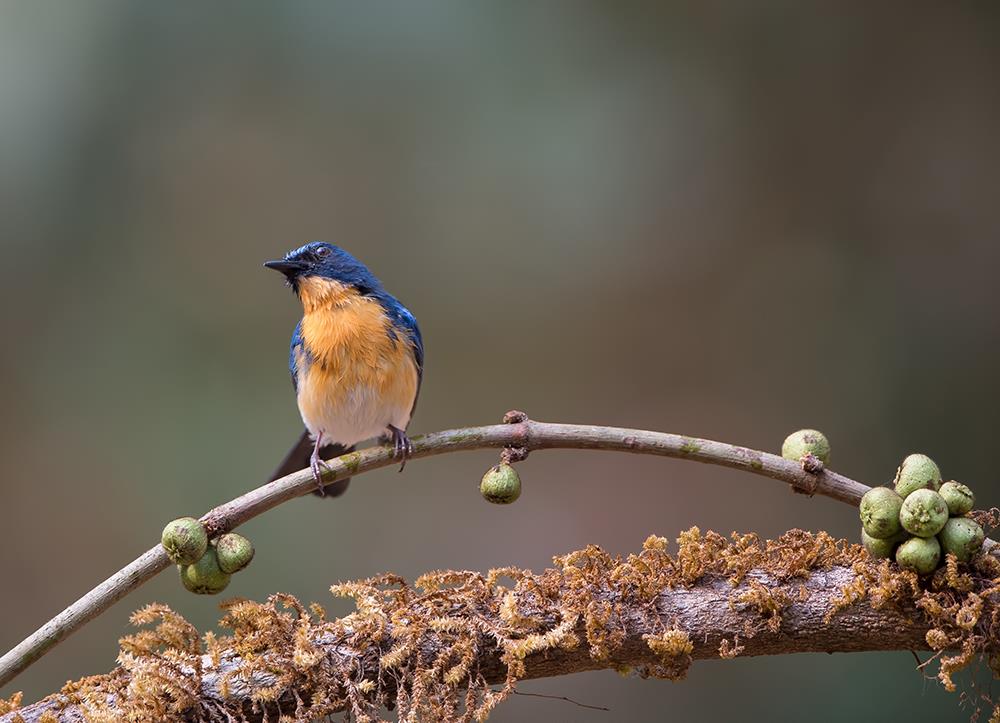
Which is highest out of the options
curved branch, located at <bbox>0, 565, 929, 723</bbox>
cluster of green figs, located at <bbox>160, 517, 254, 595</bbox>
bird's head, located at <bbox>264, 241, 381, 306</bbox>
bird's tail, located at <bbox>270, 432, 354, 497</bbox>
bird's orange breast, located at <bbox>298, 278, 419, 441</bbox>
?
bird's head, located at <bbox>264, 241, 381, 306</bbox>

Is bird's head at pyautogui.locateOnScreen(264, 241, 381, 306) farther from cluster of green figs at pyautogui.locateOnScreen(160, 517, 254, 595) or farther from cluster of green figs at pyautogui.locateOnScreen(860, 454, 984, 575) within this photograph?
cluster of green figs at pyautogui.locateOnScreen(860, 454, 984, 575)

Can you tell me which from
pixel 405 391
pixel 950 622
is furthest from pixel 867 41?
pixel 950 622

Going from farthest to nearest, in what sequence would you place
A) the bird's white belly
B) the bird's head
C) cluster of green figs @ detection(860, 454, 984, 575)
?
the bird's head
the bird's white belly
cluster of green figs @ detection(860, 454, 984, 575)

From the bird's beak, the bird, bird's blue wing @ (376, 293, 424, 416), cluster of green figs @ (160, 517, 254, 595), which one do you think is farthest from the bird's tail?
cluster of green figs @ (160, 517, 254, 595)

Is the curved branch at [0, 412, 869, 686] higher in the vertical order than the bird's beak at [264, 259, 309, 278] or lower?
lower

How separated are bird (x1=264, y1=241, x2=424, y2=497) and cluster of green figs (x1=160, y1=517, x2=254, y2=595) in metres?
0.71

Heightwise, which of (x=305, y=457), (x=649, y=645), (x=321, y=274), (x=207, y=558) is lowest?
(x=649, y=645)

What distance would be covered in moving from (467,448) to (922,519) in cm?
70

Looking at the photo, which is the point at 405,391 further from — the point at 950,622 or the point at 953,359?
the point at 953,359

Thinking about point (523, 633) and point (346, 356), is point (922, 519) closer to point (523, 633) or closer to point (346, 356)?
point (523, 633)

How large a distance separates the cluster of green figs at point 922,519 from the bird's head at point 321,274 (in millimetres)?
1370

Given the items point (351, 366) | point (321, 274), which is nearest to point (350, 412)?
point (351, 366)

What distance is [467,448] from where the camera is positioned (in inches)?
69.8

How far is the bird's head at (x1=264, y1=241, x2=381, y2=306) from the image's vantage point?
2.51 meters
